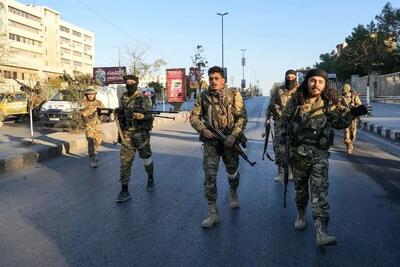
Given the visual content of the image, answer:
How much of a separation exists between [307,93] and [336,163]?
574 cm

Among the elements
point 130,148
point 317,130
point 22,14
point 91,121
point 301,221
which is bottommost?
point 301,221

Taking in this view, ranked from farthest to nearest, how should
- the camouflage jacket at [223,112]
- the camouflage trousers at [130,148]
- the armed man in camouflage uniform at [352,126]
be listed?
the armed man in camouflage uniform at [352,126] < the camouflage trousers at [130,148] < the camouflage jacket at [223,112]

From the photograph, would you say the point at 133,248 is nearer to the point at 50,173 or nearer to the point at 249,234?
the point at 249,234

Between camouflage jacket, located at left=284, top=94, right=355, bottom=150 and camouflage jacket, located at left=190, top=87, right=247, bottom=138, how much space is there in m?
0.91

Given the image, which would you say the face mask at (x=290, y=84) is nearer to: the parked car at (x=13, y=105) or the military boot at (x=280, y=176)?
the military boot at (x=280, y=176)

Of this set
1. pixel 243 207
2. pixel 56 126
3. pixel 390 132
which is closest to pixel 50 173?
pixel 243 207

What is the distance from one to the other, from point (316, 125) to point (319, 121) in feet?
0.15

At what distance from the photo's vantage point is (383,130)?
1680 cm

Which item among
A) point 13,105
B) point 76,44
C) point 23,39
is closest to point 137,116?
point 13,105

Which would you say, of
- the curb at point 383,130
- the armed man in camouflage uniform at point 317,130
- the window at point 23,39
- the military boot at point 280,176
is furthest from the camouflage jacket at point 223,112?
the window at point 23,39

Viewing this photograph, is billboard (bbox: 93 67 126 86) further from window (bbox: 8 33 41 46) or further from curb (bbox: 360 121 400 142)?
window (bbox: 8 33 41 46)

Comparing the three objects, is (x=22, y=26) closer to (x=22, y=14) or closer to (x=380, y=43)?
(x=22, y=14)

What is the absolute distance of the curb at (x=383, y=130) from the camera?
15.2 m

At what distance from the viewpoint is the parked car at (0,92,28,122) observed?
24.8m
